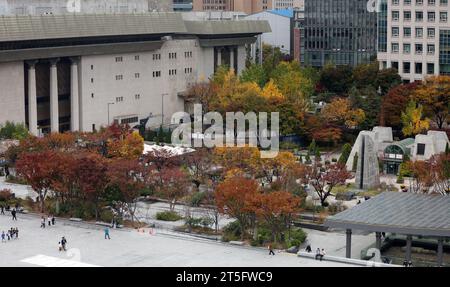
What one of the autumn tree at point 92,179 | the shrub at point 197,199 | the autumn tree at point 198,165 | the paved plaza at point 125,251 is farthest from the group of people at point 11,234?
the autumn tree at point 198,165

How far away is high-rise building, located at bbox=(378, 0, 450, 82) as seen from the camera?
260 ft

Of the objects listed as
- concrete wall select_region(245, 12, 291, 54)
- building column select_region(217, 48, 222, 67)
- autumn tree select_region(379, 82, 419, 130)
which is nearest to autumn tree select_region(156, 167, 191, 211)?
autumn tree select_region(379, 82, 419, 130)

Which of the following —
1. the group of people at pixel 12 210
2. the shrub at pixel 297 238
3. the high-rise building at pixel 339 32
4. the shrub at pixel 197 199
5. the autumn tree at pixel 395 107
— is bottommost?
the shrub at pixel 297 238

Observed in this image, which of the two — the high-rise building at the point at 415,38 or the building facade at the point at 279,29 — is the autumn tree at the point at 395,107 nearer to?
the high-rise building at the point at 415,38

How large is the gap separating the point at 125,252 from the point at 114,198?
6077 mm

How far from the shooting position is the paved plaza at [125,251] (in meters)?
38.0

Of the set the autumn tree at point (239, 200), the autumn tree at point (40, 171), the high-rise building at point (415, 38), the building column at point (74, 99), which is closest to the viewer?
the autumn tree at point (239, 200)

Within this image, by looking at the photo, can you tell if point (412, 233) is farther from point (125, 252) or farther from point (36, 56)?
point (36, 56)

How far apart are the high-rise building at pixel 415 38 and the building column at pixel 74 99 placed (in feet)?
88.1

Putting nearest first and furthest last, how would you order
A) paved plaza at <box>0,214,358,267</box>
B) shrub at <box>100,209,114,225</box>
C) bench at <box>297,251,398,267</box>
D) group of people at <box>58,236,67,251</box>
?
bench at <box>297,251,398,267</box> < paved plaza at <box>0,214,358,267</box> < group of people at <box>58,236,67,251</box> < shrub at <box>100,209,114,225</box>

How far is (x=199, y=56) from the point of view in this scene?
267 ft

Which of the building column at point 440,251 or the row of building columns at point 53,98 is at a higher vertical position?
the row of building columns at point 53,98

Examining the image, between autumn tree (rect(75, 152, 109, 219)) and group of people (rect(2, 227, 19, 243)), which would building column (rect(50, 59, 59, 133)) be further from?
group of people (rect(2, 227, 19, 243))
